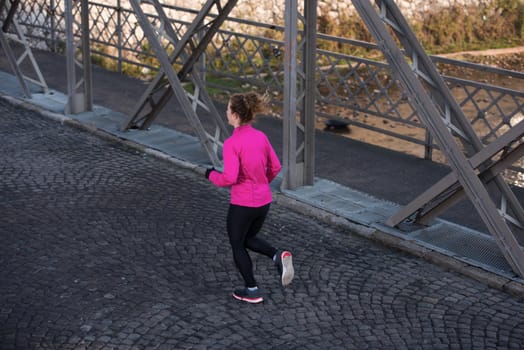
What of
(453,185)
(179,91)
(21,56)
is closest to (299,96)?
(179,91)

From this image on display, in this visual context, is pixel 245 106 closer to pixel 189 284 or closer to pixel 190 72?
pixel 189 284

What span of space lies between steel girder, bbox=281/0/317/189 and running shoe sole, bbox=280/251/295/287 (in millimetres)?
2781

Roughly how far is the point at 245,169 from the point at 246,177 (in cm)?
7

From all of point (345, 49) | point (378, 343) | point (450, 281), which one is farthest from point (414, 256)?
point (345, 49)

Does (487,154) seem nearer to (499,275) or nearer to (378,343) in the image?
(499,275)

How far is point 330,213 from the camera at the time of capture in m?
9.70

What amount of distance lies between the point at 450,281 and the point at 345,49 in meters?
12.9

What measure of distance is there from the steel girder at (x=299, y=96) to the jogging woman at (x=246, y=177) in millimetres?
2397

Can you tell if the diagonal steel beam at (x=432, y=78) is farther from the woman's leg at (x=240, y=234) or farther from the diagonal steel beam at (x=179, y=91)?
the diagonal steel beam at (x=179, y=91)

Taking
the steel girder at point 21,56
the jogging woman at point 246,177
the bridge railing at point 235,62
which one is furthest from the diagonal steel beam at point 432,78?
the steel girder at point 21,56

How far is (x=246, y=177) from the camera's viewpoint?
24.2ft

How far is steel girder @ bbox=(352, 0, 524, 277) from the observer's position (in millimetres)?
8172

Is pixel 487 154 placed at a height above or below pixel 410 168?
above

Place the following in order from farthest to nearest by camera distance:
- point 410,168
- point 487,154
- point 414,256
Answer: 1. point 410,168
2. point 414,256
3. point 487,154
